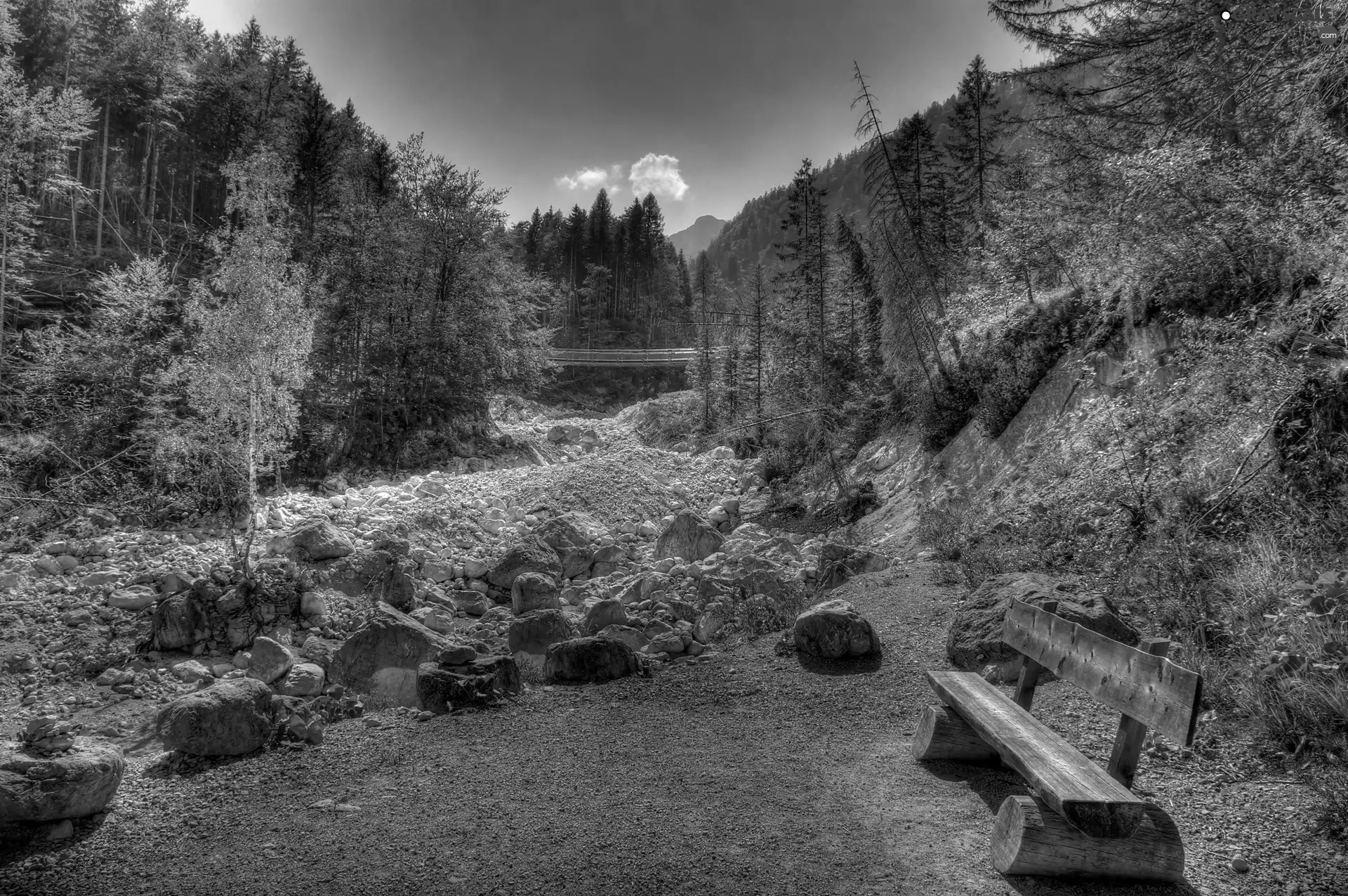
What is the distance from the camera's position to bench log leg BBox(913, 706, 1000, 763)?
3.99 meters

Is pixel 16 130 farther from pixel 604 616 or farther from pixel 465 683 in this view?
pixel 465 683

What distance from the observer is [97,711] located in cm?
627

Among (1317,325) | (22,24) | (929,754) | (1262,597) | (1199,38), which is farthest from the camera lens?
(22,24)

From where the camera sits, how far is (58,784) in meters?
3.63

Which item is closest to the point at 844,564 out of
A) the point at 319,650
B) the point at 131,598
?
the point at 319,650

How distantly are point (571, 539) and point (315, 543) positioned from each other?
438 centimetres

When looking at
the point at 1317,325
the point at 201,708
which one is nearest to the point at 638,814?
the point at 201,708

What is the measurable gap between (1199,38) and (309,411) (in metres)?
22.6

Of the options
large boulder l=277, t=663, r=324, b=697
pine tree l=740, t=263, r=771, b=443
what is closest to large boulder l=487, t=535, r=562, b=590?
large boulder l=277, t=663, r=324, b=697

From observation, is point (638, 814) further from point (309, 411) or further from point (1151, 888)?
point (309, 411)

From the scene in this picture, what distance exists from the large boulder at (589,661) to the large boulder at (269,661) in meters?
2.75

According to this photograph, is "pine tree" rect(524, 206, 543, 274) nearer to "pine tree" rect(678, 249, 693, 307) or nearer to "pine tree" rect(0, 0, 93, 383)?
"pine tree" rect(678, 249, 693, 307)

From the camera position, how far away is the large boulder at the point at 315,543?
10.9m

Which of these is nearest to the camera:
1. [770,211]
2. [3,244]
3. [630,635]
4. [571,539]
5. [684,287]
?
[630,635]
